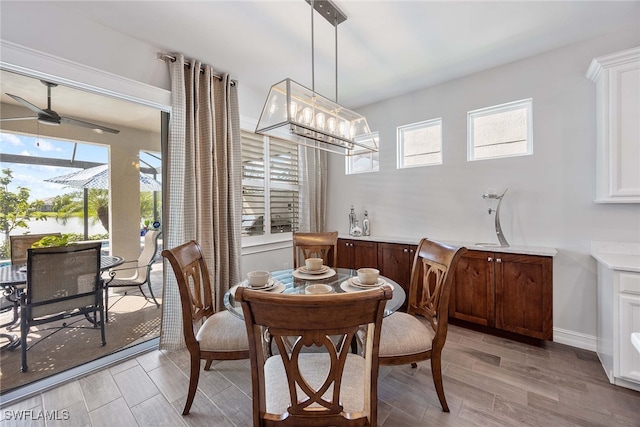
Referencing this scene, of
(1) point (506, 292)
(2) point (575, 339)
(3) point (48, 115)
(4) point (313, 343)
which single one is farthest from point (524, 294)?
(3) point (48, 115)

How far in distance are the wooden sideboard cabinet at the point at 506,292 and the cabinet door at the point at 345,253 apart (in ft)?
4.09

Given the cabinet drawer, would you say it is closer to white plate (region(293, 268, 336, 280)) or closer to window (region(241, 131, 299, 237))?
white plate (region(293, 268, 336, 280))

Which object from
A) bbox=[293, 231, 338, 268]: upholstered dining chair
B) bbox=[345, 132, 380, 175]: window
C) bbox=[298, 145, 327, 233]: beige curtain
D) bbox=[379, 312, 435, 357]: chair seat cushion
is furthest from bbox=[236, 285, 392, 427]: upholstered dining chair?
bbox=[345, 132, 380, 175]: window

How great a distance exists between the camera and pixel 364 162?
12.7ft

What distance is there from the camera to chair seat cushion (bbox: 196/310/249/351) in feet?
5.18

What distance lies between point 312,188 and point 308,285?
7.36 ft

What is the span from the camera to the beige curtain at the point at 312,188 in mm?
3812

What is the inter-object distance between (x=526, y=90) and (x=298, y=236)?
8.86 feet

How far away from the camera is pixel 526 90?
103 inches

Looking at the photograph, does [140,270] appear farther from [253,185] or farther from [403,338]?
[403,338]

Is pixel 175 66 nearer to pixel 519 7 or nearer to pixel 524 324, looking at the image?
pixel 519 7

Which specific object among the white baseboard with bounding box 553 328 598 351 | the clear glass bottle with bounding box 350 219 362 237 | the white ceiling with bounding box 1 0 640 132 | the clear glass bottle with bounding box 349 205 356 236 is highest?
the white ceiling with bounding box 1 0 640 132

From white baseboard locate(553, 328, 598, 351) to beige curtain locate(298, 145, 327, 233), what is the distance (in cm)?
286

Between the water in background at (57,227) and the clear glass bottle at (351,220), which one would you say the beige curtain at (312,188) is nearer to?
the clear glass bottle at (351,220)
